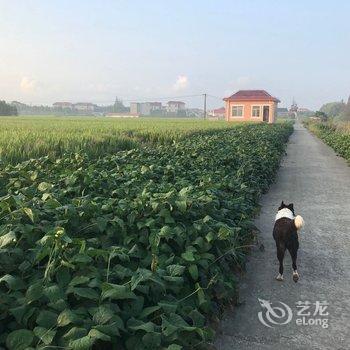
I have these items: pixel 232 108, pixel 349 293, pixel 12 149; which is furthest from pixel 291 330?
pixel 232 108

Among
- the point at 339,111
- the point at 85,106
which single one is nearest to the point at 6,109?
the point at 85,106

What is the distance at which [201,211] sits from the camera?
12.1 ft

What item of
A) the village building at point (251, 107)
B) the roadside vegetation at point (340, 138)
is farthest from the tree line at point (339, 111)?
the roadside vegetation at point (340, 138)

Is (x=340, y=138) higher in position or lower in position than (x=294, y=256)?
lower

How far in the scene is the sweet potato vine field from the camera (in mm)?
1976

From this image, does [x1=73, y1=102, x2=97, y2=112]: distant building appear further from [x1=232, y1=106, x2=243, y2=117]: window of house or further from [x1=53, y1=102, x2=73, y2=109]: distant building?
[x1=232, y1=106, x2=243, y2=117]: window of house

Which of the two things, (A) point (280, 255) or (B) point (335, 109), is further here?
(B) point (335, 109)

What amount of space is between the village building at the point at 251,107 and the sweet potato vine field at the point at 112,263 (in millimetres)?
50184

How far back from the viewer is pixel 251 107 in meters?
53.3

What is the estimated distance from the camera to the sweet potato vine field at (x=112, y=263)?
1976 millimetres

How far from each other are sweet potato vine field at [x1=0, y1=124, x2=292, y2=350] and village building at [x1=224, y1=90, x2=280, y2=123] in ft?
165

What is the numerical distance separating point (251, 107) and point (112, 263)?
173 feet

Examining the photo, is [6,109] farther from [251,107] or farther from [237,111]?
[251,107]

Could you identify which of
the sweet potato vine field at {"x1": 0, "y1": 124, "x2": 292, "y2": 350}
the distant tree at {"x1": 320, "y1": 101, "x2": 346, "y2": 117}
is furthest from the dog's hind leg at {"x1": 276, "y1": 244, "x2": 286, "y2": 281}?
the distant tree at {"x1": 320, "y1": 101, "x2": 346, "y2": 117}
